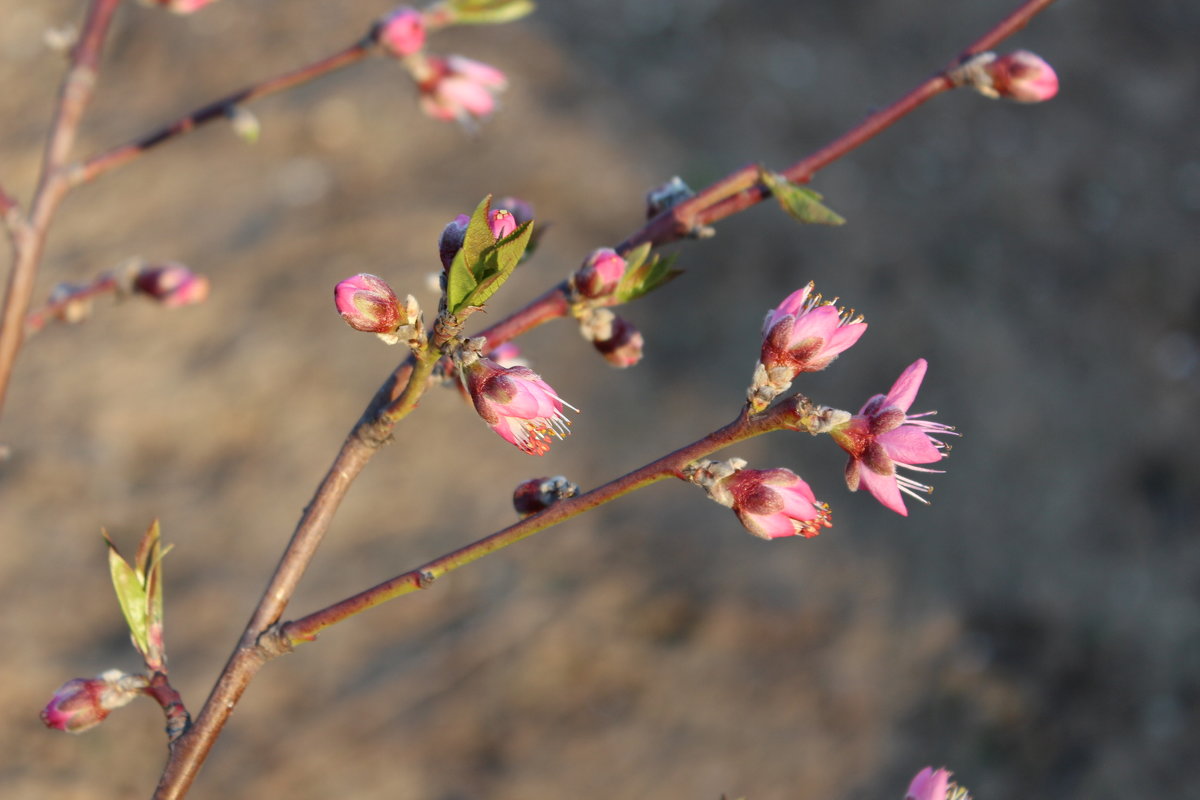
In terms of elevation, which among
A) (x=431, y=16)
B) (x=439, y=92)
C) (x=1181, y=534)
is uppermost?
(x=431, y=16)

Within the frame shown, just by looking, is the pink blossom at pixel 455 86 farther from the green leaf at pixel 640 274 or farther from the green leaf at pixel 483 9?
the green leaf at pixel 640 274

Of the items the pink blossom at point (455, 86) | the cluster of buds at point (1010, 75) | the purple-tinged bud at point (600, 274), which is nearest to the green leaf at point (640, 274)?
the purple-tinged bud at point (600, 274)

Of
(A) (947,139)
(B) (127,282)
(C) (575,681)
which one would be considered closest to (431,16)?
(B) (127,282)

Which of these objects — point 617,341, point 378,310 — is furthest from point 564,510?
point 617,341

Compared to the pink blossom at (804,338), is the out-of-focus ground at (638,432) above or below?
below

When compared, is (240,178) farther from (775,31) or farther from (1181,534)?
(1181,534)

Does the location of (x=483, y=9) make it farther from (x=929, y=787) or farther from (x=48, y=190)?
(x=929, y=787)
